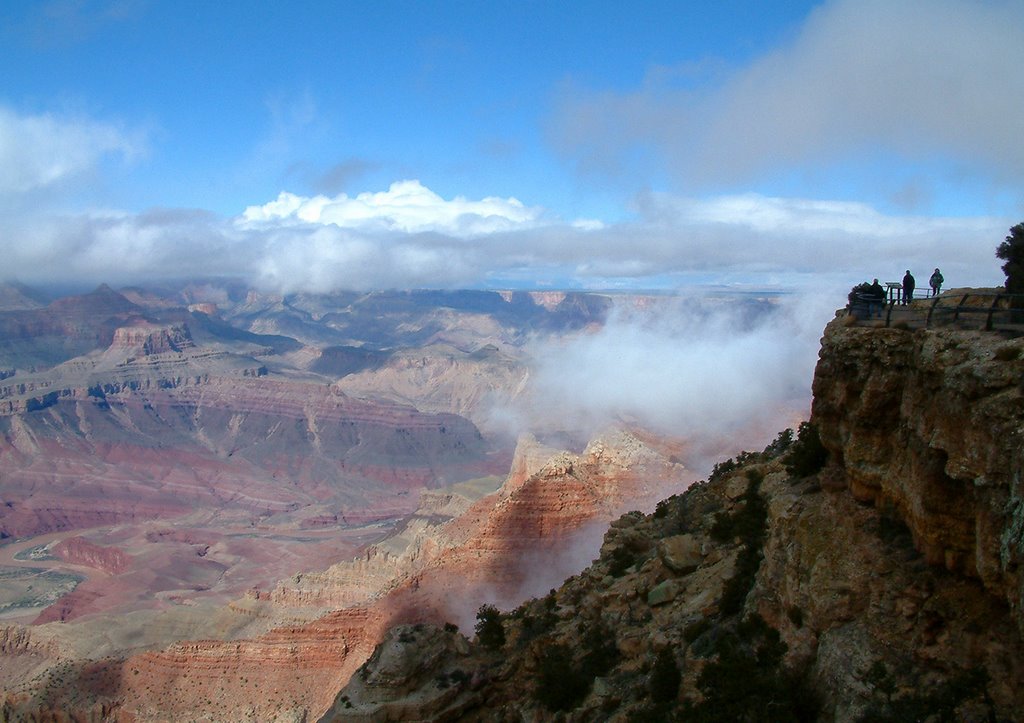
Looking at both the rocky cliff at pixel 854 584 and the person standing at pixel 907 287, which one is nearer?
the rocky cliff at pixel 854 584

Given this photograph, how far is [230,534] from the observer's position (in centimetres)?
14350

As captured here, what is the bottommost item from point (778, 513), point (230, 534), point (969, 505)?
point (230, 534)

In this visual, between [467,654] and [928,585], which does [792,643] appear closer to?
[928,585]

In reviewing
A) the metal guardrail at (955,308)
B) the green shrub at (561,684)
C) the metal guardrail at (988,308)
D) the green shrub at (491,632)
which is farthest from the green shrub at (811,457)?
the green shrub at (491,632)

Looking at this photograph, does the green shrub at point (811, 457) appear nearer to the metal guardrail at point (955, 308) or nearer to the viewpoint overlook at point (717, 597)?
the viewpoint overlook at point (717, 597)

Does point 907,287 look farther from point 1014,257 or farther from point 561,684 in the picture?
point 561,684

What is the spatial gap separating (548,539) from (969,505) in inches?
1623

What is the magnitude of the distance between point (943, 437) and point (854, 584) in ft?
9.37

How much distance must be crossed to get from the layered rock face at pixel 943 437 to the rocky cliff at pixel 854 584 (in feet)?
0.08

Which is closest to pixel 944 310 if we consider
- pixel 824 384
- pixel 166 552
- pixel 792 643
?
pixel 824 384

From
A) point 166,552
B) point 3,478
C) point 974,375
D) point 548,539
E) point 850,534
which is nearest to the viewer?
point 974,375

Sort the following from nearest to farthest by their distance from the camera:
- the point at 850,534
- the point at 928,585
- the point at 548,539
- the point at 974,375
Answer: the point at 974,375, the point at 928,585, the point at 850,534, the point at 548,539

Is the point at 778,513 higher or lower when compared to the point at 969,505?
lower

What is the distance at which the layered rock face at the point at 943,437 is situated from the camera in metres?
7.68
